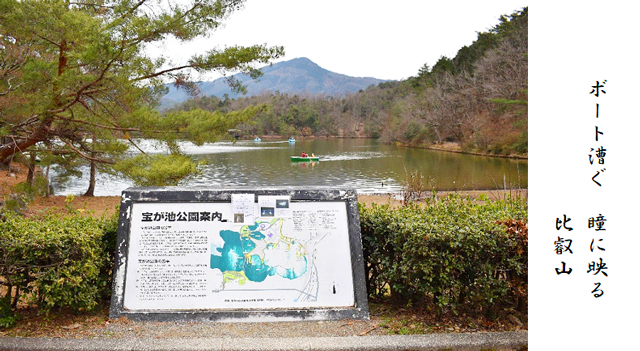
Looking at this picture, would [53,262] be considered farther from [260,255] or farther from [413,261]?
[413,261]

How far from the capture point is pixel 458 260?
8.68 feet

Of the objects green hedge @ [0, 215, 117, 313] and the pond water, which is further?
the pond water

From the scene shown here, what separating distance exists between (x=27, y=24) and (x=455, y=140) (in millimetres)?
35138

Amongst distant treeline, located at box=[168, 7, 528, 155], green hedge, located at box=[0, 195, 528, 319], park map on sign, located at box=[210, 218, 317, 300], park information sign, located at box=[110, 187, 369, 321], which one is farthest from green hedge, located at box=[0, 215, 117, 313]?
distant treeline, located at box=[168, 7, 528, 155]

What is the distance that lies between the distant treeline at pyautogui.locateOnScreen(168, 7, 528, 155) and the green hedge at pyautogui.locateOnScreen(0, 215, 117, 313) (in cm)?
1371

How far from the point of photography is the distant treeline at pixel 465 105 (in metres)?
28.0

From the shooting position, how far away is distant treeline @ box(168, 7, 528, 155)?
2798cm

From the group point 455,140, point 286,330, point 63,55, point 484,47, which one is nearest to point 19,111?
point 63,55

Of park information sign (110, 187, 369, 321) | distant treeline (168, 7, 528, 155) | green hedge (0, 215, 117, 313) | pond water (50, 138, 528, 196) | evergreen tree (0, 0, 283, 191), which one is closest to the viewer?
green hedge (0, 215, 117, 313)

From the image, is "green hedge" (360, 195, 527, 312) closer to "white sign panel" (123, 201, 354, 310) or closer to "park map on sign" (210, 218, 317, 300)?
"white sign panel" (123, 201, 354, 310)

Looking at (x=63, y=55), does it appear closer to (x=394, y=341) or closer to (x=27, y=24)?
(x=27, y=24)

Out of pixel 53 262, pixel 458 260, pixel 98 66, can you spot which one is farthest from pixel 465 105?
pixel 53 262

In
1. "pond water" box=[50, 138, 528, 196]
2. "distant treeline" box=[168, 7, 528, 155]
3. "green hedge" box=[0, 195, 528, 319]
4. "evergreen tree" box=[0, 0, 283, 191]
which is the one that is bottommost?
"green hedge" box=[0, 195, 528, 319]

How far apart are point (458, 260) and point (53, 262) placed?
225 cm
